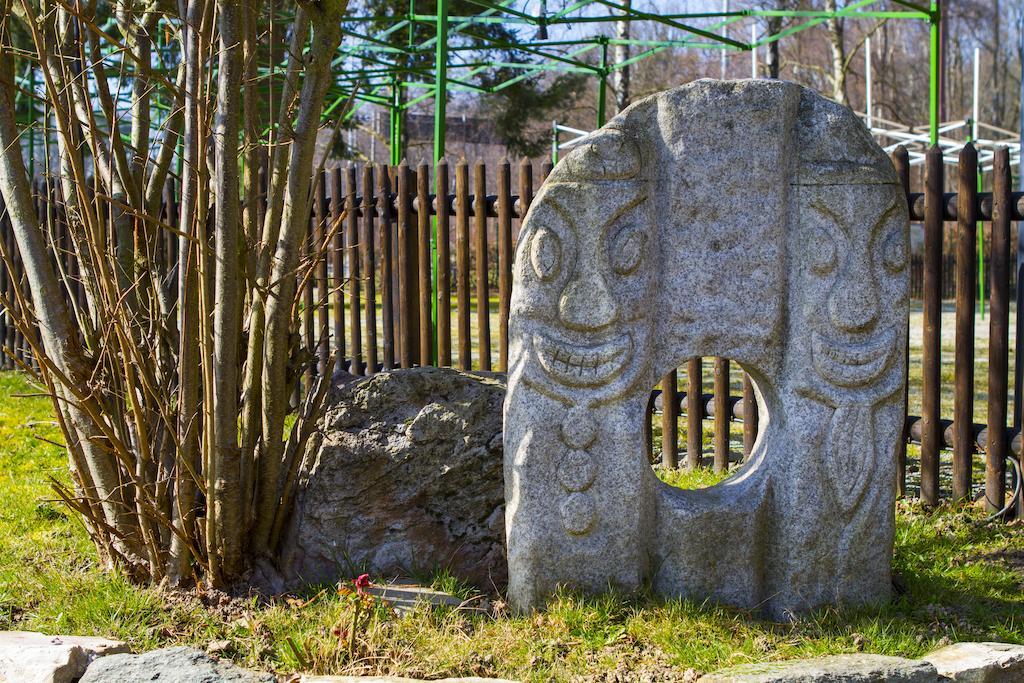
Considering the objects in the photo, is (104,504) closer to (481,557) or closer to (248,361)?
(248,361)

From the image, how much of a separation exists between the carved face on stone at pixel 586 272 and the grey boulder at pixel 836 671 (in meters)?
0.93

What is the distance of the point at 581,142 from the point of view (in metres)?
3.31

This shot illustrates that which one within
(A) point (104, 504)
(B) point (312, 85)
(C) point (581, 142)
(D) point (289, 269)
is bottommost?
(A) point (104, 504)

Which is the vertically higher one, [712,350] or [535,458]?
[712,350]

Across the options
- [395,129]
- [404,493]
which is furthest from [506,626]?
[395,129]

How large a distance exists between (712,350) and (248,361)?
1.64 metres

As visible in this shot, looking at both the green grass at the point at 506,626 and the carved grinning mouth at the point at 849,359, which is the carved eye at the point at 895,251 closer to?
the carved grinning mouth at the point at 849,359

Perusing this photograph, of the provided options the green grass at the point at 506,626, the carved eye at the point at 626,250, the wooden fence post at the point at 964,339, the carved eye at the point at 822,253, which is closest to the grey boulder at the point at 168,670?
the green grass at the point at 506,626

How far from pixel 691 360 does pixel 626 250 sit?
6.04ft

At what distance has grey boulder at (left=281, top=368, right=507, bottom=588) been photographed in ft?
12.5

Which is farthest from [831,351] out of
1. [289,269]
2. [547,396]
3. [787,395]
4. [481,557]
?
[289,269]

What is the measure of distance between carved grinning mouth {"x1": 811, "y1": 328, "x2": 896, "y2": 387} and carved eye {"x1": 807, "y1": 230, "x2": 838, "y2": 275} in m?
0.22

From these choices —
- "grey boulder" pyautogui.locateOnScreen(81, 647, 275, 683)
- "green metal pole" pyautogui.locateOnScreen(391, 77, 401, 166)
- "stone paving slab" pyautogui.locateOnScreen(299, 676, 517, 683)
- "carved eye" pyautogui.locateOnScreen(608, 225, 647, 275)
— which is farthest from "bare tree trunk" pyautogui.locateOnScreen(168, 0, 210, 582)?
"green metal pole" pyautogui.locateOnScreen(391, 77, 401, 166)

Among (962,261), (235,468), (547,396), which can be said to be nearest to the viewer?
(547,396)
